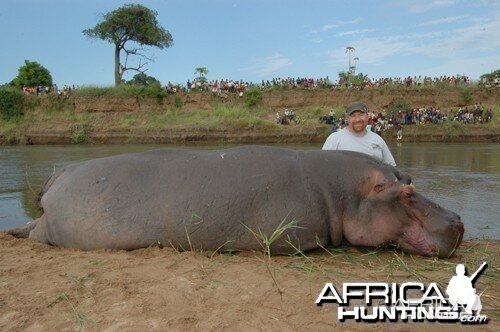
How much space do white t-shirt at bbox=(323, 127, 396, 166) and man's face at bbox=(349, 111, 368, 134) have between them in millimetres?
68

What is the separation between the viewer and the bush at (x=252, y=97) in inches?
1474

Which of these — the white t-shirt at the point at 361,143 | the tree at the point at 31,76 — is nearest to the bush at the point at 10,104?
the tree at the point at 31,76

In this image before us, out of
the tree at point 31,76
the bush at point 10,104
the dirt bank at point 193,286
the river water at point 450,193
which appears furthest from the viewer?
the tree at point 31,76

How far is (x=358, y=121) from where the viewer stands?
5359 mm

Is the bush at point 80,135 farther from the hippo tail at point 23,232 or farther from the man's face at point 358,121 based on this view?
the man's face at point 358,121

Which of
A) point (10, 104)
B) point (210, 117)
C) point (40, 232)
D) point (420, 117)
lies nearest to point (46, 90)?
point (10, 104)

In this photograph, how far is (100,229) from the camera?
422 centimetres

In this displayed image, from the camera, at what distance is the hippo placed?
4.15 meters

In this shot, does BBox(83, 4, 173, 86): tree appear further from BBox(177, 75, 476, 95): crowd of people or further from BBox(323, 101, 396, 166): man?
BBox(323, 101, 396, 166): man

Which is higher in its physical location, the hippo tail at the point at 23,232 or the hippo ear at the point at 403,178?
the hippo ear at the point at 403,178

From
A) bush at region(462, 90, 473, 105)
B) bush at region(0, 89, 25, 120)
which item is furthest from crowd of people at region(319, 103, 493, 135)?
bush at region(0, 89, 25, 120)

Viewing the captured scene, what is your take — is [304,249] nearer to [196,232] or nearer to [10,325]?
[196,232]

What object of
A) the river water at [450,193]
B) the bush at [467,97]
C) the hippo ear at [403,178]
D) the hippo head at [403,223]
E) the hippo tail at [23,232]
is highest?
the bush at [467,97]

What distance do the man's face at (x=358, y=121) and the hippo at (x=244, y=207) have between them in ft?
3.22
